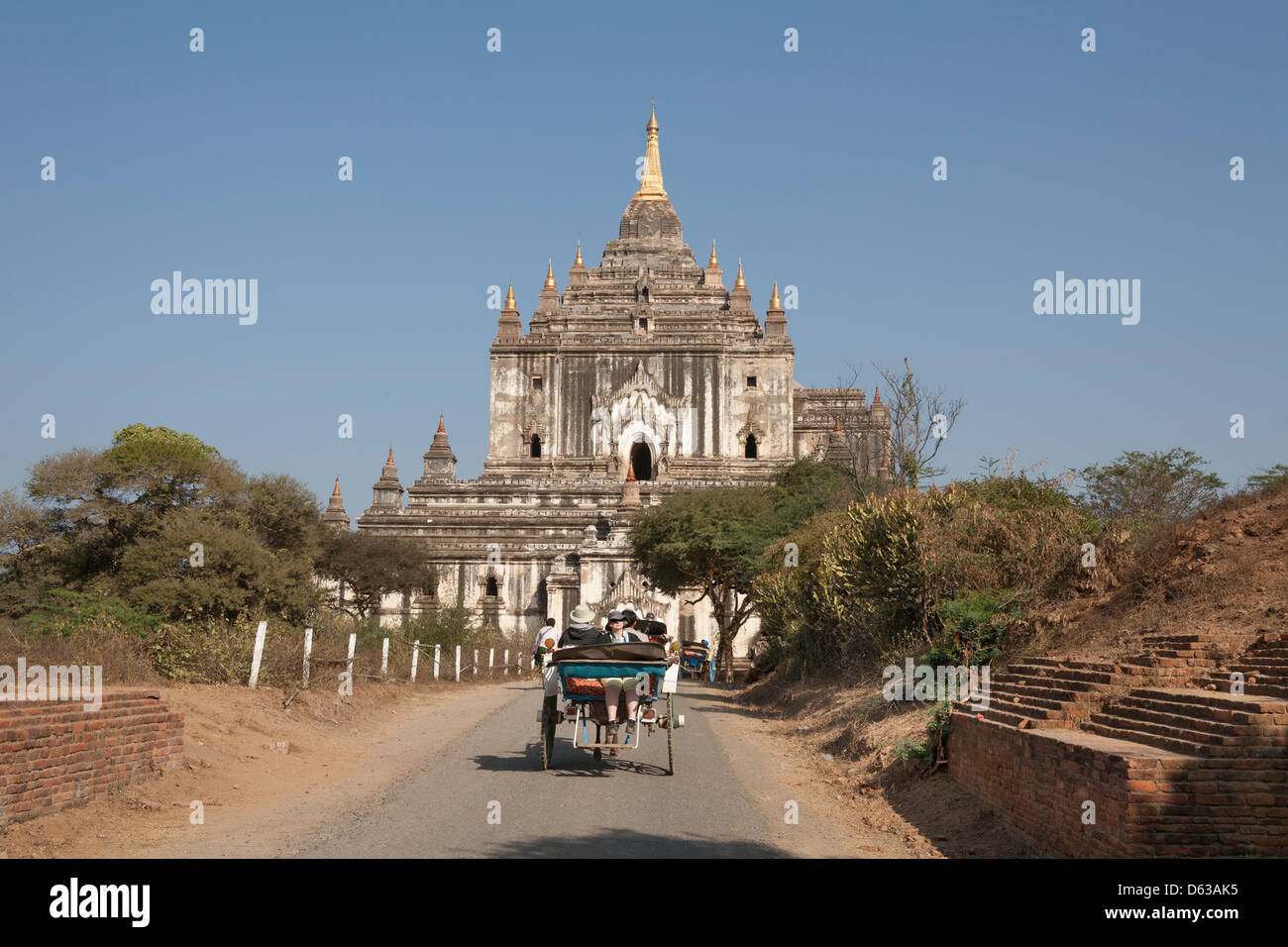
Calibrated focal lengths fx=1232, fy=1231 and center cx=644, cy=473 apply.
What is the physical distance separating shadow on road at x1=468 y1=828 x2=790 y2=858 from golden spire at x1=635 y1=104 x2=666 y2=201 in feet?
194

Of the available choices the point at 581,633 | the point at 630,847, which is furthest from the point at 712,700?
the point at 630,847

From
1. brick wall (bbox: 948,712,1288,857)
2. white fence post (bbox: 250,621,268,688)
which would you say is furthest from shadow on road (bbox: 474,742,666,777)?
brick wall (bbox: 948,712,1288,857)

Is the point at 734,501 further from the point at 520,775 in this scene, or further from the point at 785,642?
the point at 520,775

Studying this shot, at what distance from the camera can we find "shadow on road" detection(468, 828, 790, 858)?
7664 mm

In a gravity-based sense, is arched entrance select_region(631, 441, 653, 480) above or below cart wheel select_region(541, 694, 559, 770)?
above

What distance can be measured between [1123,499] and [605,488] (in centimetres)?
2606

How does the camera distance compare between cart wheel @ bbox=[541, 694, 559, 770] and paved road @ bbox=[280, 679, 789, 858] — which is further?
cart wheel @ bbox=[541, 694, 559, 770]

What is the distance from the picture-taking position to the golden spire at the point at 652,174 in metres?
65.3

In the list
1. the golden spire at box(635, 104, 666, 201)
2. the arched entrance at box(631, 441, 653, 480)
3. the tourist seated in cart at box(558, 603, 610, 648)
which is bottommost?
the tourist seated in cart at box(558, 603, 610, 648)

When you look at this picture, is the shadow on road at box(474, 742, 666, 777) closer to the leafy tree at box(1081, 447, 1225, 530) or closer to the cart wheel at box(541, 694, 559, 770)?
the cart wheel at box(541, 694, 559, 770)

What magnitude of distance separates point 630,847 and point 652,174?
60970 mm

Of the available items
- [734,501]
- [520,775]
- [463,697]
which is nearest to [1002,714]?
[520,775]

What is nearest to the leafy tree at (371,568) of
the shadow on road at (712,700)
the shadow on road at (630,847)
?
the shadow on road at (712,700)

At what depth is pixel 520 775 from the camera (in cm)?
1150
